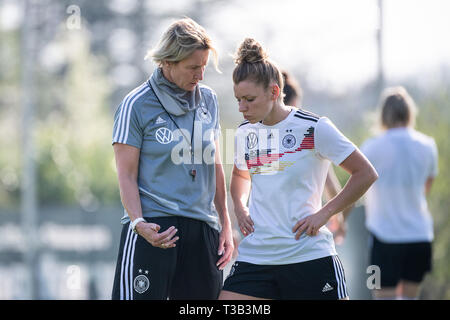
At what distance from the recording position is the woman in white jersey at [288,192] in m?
3.34

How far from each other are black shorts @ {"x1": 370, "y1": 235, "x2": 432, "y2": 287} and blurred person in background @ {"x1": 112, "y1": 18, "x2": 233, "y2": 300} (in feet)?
9.06

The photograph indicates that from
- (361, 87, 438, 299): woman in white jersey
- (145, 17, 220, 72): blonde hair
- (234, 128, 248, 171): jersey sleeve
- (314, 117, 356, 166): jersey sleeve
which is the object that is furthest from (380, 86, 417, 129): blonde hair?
(145, 17, 220, 72): blonde hair

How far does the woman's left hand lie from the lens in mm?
3334

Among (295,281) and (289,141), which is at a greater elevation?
(289,141)

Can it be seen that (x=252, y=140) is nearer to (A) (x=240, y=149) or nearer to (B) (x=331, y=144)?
(A) (x=240, y=149)

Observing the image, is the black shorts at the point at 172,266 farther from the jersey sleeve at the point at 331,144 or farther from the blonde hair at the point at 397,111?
the blonde hair at the point at 397,111

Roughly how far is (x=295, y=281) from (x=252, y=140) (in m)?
0.76

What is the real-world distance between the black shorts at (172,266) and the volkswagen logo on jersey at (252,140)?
488mm

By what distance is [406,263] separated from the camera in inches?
236

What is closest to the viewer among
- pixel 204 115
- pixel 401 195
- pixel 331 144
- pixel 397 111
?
pixel 331 144

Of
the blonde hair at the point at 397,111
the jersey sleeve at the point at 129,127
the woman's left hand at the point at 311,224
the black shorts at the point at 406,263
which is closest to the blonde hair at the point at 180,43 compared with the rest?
the jersey sleeve at the point at 129,127

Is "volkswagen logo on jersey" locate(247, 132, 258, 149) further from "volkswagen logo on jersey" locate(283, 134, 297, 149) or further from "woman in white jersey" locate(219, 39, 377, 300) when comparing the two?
"volkswagen logo on jersey" locate(283, 134, 297, 149)

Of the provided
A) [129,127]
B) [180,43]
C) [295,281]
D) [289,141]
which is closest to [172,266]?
[295,281]

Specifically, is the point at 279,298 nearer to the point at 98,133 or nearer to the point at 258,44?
the point at 258,44
